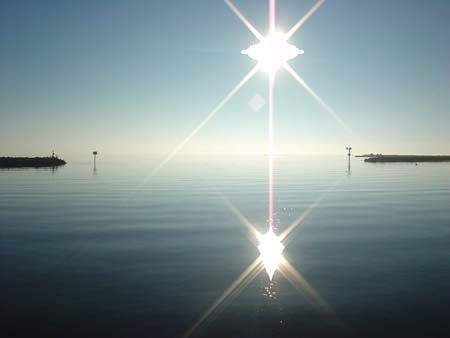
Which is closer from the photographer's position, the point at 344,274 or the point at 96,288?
the point at 96,288

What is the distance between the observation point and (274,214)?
33625mm

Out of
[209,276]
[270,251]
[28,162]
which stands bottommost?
[209,276]

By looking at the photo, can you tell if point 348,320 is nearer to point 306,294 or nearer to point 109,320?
point 306,294

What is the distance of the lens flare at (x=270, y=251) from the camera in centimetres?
1779

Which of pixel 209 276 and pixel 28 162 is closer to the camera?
pixel 209 276

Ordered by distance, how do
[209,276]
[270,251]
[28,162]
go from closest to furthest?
1. [209,276]
2. [270,251]
3. [28,162]

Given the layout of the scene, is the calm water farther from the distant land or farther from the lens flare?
the distant land

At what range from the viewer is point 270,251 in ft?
68.1

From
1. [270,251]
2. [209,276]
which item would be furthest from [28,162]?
[209,276]

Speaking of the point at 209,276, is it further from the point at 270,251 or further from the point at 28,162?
the point at 28,162

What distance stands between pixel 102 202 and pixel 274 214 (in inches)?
710

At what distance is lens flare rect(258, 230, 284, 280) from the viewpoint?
→ 17786mm

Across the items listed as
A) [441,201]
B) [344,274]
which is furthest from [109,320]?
[441,201]

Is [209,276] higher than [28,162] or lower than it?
lower
